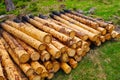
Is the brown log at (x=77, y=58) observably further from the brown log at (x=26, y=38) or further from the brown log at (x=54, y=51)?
the brown log at (x=26, y=38)

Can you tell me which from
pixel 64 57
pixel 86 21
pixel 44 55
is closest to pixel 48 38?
pixel 44 55

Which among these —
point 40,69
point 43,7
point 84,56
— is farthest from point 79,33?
point 43,7

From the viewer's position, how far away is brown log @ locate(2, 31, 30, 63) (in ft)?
33.4

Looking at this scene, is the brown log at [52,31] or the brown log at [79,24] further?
the brown log at [79,24]

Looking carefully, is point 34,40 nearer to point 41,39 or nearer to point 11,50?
point 41,39

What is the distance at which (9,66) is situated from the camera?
402 inches

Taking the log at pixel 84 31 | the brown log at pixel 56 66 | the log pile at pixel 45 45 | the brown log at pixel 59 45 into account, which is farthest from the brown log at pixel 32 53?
the log at pixel 84 31

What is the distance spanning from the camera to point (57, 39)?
11.6m

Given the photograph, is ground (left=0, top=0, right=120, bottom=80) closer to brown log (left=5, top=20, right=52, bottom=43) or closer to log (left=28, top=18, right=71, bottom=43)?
log (left=28, top=18, right=71, bottom=43)

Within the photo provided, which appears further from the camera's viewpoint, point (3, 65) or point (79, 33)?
point (79, 33)

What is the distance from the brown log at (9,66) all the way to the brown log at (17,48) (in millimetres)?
397

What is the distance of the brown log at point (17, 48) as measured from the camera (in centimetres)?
1019

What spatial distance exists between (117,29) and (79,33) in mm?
2949

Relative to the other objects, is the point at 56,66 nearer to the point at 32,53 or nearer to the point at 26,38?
the point at 32,53
